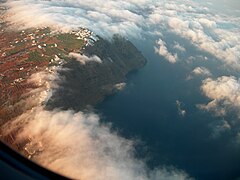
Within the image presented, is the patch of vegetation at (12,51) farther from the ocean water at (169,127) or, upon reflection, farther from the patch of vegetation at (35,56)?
the ocean water at (169,127)

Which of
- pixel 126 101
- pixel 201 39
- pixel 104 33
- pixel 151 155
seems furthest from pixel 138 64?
pixel 201 39

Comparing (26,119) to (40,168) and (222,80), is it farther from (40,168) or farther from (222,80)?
(222,80)

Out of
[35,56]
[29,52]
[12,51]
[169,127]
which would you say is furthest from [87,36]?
[169,127]

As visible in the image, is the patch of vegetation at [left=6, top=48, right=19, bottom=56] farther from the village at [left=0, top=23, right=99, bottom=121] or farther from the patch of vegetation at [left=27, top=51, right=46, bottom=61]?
the patch of vegetation at [left=27, top=51, right=46, bottom=61]

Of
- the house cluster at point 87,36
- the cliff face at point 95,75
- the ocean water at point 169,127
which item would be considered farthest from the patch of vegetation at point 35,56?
the house cluster at point 87,36

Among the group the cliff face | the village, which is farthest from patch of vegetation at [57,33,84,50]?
the cliff face
